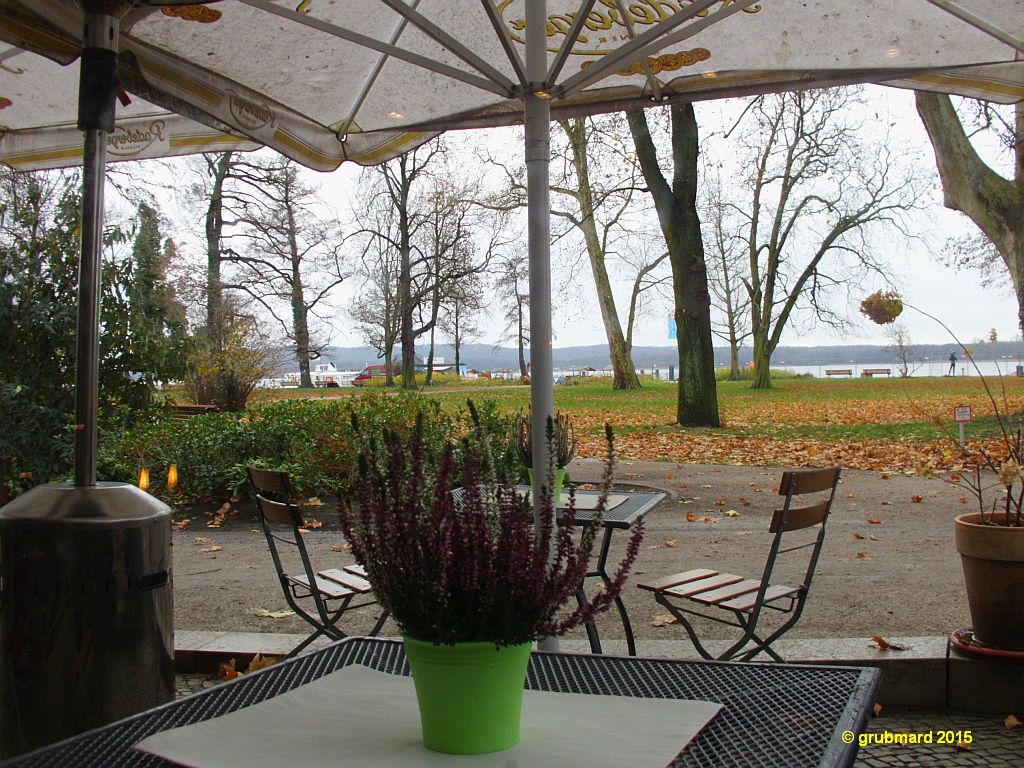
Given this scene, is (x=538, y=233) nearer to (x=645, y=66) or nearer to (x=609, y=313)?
(x=645, y=66)

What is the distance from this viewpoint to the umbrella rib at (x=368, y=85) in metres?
3.82

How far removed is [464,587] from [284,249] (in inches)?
565

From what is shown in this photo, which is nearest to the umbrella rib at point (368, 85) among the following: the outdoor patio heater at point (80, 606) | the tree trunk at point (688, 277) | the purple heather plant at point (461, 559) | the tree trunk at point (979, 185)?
the outdoor patio heater at point (80, 606)

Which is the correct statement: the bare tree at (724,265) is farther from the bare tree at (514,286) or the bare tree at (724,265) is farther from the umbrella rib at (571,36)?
the umbrella rib at (571,36)

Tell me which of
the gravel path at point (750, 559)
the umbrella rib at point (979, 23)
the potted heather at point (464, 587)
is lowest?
the gravel path at point (750, 559)

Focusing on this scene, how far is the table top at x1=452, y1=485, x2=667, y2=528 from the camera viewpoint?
3068 mm

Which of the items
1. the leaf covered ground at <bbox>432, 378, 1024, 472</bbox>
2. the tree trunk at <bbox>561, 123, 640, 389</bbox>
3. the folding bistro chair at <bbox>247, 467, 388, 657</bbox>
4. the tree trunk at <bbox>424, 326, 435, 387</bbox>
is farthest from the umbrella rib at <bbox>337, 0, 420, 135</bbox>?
the tree trunk at <bbox>561, 123, 640, 389</bbox>

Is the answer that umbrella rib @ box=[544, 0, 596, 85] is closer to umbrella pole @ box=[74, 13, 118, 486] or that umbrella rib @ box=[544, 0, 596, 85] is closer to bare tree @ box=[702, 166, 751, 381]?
umbrella pole @ box=[74, 13, 118, 486]

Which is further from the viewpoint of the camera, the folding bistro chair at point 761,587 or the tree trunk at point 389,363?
the tree trunk at point 389,363

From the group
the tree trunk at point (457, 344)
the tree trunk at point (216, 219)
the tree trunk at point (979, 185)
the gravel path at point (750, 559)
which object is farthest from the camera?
the tree trunk at point (457, 344)

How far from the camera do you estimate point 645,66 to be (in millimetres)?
3619

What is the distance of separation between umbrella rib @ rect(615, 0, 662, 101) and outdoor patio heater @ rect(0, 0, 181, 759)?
255cm

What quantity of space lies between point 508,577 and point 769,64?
3.09 m

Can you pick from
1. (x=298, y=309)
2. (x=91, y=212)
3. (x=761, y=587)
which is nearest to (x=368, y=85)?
(x=91, y=212)
